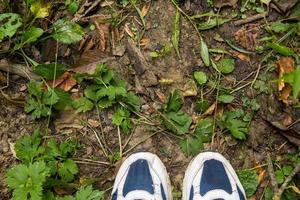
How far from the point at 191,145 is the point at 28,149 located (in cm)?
74

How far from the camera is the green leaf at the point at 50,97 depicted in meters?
2.17

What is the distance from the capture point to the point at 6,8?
220cm

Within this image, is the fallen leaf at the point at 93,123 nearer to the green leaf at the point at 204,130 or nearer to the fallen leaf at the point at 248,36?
the green leaf at the point at 204,130

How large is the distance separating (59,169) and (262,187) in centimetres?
93

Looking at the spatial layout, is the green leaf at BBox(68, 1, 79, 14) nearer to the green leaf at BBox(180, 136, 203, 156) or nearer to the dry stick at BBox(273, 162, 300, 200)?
the green leaf at BBox(180, 136, 203, 156)

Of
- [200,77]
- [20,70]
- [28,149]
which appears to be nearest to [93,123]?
[28,149]

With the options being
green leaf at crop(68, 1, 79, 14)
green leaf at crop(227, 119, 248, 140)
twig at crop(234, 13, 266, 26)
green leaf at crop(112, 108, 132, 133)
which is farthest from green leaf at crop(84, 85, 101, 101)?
twig at crop(234, 13, 266, 26)

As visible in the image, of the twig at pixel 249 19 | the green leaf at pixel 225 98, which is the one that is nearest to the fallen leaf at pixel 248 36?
A: the twig at pixel 249 19

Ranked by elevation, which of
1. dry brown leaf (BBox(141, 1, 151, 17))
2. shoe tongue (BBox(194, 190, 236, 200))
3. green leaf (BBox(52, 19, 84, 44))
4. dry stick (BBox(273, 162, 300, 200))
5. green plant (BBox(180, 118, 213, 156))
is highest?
dry brown leaf (BBox(141, 1, 151, 17))

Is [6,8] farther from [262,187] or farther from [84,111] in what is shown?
[262,187]

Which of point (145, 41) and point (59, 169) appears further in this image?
point (145, 41)

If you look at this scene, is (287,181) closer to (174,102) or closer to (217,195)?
(217,195)

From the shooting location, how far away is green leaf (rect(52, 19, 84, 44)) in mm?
2189

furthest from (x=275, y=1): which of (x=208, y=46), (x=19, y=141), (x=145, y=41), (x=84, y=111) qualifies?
(x=19, y=141)
